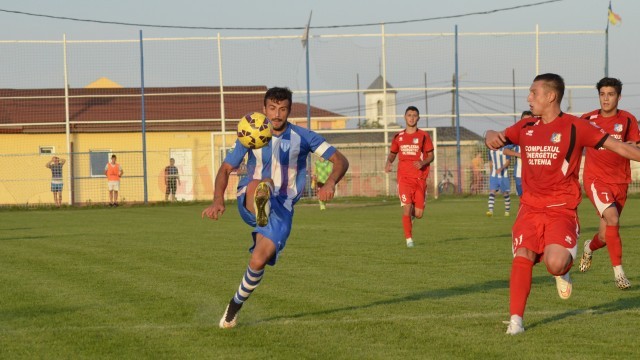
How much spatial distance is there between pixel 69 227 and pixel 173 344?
16688mm

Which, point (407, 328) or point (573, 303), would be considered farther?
point (573, 303)

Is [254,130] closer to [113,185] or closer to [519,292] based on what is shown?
[519,292]

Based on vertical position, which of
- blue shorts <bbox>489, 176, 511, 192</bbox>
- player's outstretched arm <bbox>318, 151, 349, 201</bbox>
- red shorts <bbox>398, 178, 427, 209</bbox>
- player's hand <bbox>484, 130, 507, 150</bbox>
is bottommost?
blue shorts <bbox>489, 176, 511, 192</bbox>

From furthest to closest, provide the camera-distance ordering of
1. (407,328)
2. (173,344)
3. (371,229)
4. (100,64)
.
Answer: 1. (100,64)
2. (371,229)
3. (407,328)
4. (173,344)

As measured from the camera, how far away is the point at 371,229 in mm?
20828

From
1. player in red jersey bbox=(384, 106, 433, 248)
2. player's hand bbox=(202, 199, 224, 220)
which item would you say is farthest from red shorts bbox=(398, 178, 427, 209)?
player's hand bbox=(202, 199, 224, 220)

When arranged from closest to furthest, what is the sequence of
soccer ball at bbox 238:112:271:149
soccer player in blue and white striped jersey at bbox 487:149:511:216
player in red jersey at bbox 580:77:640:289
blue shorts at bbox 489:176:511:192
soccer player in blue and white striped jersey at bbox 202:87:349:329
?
1. soccer player in blue and white striped jersey at bbox 202:87:349:329
2. soccer ball at bbox 238:112:271:149
3. player in red jersey at bbox 580:77:640:289
4. soccer player in blue and white striped jersey at bbox 487:149:511:216
5. blue shorts at bbox 489:176:511:192

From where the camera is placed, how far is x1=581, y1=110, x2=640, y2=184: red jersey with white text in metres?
10.8

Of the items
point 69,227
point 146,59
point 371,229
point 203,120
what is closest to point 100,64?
point 146,59

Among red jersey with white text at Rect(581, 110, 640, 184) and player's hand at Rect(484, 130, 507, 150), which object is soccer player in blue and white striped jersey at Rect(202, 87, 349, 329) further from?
red jersey with white text at Rect(581, 110, 640, 184)

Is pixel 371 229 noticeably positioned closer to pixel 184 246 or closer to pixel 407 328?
pixel 184 246

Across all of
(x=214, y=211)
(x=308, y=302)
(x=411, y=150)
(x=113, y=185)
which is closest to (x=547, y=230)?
(x=214, y=211)

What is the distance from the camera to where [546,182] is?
25.4 feet

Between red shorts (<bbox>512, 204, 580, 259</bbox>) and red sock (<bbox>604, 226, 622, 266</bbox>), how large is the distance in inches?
121
